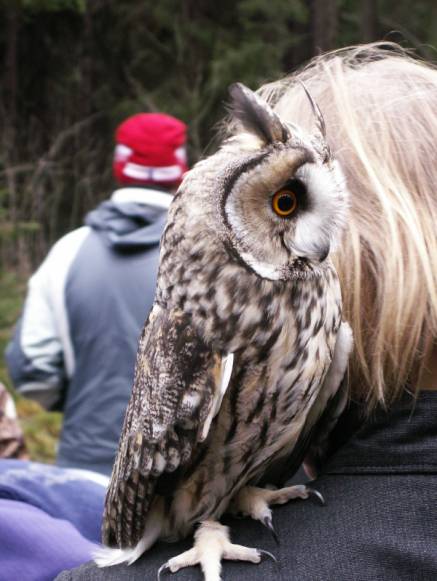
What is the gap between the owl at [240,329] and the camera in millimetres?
1507

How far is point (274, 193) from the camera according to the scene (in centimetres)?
157

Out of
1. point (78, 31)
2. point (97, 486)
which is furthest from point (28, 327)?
point (78, 31)

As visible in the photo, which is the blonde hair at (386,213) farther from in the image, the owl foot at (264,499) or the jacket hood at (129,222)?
the jacket hood at (129,222)

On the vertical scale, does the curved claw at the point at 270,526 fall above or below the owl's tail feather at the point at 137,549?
above

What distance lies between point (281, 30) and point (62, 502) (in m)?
10.2

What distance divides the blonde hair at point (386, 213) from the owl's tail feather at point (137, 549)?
0.48 meters

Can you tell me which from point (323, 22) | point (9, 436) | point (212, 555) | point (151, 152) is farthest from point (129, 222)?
point (323, 22)

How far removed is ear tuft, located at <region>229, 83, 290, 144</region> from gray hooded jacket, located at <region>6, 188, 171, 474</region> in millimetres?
1603

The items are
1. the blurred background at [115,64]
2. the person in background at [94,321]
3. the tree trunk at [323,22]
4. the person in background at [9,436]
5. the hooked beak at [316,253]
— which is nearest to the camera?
the hooked beak at [316,253]

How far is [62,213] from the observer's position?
34.3 ft

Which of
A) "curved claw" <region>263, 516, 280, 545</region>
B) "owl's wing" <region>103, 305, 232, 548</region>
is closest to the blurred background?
"owl's wing" <region>103, 305, 232, 548</region>

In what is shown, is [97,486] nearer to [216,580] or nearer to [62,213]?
[216,580]

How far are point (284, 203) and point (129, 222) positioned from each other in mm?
1667

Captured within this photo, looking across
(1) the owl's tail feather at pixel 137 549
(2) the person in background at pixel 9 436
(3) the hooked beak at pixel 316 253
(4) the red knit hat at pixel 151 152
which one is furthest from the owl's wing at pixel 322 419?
(4) the red knit hat at pixel 151 152
